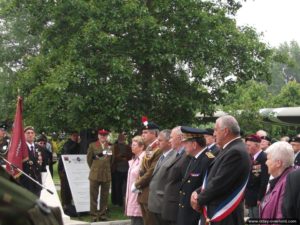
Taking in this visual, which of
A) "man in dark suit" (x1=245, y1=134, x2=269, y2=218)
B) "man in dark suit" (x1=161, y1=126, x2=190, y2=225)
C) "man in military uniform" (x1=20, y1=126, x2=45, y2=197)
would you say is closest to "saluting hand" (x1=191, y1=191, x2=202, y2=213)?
"man in dark suit" (x1=161, y1=126, x2=190, y2=225)

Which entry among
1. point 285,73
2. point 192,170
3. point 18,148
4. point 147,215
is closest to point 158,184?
point 147,215

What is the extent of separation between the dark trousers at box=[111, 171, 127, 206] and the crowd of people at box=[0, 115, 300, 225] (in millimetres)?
1862

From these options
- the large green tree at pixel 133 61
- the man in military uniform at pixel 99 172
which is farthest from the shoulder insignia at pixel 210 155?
the large green tree at pixel 133 61

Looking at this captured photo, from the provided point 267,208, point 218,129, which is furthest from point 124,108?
point 267,208

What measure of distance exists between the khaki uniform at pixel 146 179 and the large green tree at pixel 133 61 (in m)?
3.85

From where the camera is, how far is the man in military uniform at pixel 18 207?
1.98 m

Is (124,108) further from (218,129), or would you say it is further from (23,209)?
(23,209)

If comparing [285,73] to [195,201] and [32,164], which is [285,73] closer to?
[32,164]

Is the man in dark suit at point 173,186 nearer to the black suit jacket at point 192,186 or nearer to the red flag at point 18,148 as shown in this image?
the black suit jacket at point 192,186

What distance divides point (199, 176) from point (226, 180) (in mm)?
982

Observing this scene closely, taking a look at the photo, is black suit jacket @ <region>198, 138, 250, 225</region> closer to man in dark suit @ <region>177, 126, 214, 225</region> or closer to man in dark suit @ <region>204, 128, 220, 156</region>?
man in dark suit @ <region>177, 126, 214, 225</region>

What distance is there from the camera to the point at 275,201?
5328 mm

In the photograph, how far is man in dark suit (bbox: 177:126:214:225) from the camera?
277 inches

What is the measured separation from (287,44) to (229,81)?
3931 inches
